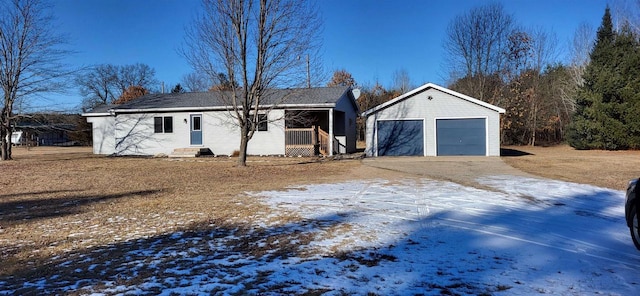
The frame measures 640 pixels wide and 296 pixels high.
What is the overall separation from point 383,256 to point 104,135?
1018 inches

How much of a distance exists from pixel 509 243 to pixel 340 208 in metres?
2.93

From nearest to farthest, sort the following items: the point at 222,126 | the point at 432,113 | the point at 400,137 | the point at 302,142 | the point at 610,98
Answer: the point at 432,113
the point at 302,142
the point at 400,137
the point at 222,126
the point at 610,98

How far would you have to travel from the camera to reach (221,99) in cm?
2130

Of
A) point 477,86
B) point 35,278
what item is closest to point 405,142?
point 477,86

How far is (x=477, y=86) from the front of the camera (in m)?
31.7

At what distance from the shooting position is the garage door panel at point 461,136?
20516 mm

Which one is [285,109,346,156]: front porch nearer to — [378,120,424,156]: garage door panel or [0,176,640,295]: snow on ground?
[378,120,424,156]: garage door panel

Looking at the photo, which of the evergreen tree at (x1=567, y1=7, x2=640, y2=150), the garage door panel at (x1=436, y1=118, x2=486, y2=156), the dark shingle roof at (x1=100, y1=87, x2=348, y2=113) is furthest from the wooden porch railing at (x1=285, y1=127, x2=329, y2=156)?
the evergreen tree at (x1=567, y1=7, x2=640, y2=150)

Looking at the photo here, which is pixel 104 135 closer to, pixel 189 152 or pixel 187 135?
pixel 187 135

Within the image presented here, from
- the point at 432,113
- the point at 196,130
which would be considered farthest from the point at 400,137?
the point at 196,130

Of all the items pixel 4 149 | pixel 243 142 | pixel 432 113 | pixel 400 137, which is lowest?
pixel 4 149

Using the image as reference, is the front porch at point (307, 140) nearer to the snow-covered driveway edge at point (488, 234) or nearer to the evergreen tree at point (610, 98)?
the snow-covered driveway edge at point (488, 234)

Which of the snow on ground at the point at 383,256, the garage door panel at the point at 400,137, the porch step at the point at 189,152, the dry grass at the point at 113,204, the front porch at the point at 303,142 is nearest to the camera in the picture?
the snow on ground at the point at 383,256

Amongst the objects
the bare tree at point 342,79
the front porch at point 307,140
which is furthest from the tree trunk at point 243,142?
the bare tree at point 342,79
